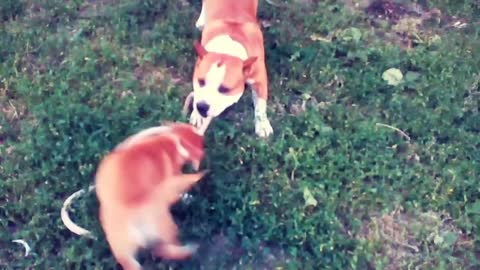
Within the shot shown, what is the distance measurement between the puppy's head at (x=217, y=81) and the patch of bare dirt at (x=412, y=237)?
0.82m

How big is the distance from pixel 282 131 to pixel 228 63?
19.1 inches

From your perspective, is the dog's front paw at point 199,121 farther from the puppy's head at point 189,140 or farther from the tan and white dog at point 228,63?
the puppy's head at point 189,140

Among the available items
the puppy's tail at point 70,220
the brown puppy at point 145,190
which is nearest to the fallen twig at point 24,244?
the puppy's tail at point 70,220

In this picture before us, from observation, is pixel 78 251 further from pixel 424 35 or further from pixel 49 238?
pixel 424 35

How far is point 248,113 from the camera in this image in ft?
15.0

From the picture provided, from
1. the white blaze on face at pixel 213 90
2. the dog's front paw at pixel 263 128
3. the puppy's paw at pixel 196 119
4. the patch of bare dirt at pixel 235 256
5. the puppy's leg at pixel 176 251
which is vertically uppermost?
the white blaze on face at pixel 213 90

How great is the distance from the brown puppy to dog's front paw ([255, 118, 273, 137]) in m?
0.68

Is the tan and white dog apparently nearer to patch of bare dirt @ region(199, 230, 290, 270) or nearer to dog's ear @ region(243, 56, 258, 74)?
dog's ear @ region(243, 56, 258, 74)

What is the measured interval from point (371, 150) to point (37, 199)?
1522 mm

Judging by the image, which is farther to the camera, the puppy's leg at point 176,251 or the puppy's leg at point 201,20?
the puppy's leg at point 201,20

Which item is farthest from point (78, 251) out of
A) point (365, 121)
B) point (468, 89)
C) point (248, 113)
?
point (468, 89)

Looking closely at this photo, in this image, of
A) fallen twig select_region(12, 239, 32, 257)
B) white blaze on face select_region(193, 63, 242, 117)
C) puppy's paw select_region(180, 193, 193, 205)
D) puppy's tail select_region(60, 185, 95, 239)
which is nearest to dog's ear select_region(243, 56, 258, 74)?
white blaze on face select_region(193, 63, 242, 117)

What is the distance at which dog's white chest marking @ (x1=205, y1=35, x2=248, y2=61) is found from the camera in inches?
168

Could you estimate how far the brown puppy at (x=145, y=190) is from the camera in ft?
11.2
